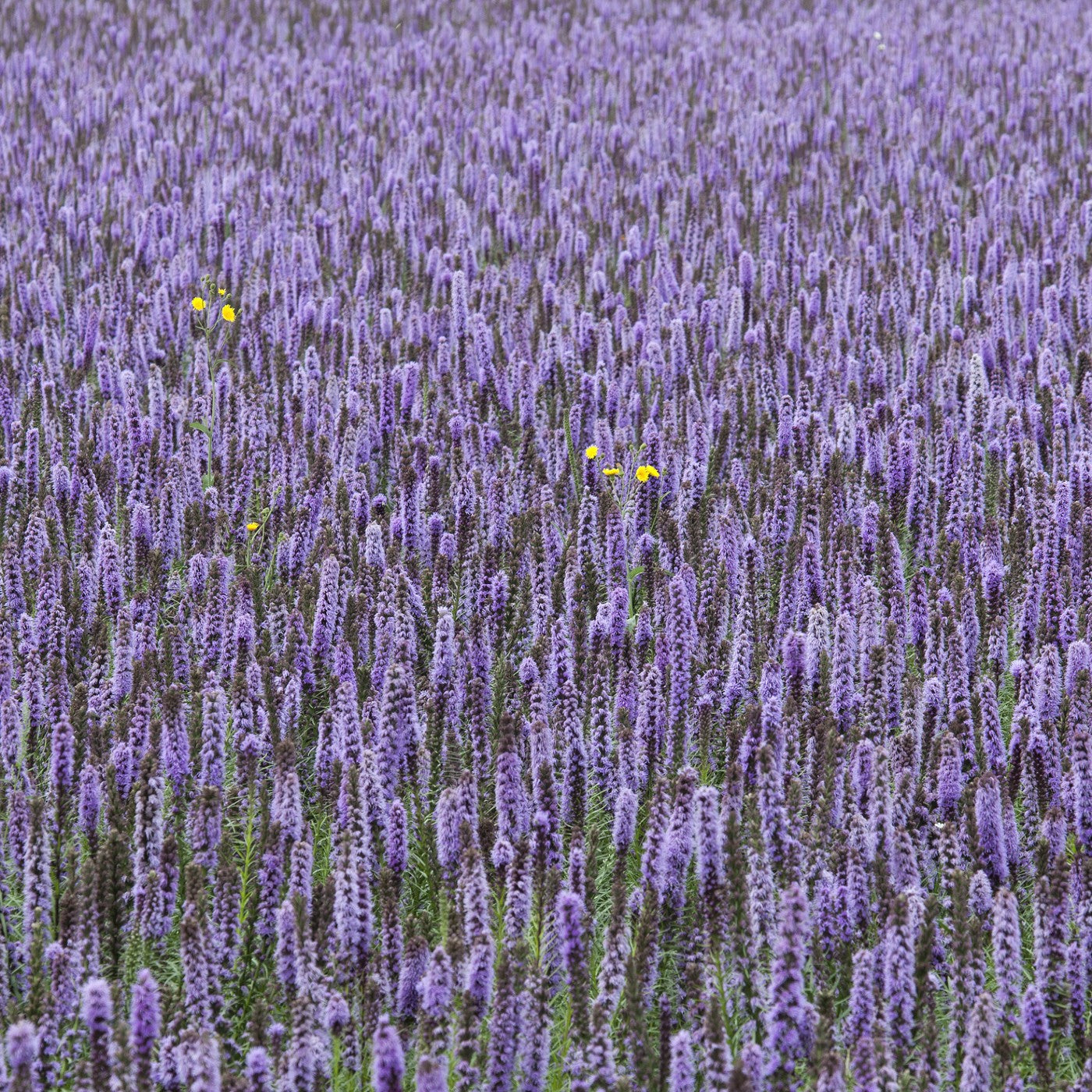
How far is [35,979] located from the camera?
302cm

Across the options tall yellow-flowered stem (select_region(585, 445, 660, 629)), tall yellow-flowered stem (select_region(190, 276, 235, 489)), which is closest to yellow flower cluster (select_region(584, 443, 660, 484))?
tall yellow-flowered stem (select_region(585, 445, 660, 629))

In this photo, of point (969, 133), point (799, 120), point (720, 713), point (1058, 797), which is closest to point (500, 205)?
point (799, 120)

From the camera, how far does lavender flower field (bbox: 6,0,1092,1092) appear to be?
2.81 metres

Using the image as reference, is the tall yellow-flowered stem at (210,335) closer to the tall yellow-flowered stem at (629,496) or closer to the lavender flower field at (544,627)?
the lavender flower field at (544,627)

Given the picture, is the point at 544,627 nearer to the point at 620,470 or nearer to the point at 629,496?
the point at 629,496

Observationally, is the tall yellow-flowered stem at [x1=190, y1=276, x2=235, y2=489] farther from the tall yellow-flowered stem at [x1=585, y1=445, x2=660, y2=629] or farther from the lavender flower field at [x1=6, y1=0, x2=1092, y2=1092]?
the tall yellow-flowered stem at [x1=585, y1=445, x2=660, y2=629]

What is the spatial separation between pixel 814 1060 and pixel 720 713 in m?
1.62

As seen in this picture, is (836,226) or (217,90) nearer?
(836,226)

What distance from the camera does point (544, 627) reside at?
14.3 ft

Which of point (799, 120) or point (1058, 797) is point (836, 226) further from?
point (1058, 797)

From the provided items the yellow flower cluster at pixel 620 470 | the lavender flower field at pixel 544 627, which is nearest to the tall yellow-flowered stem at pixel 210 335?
the lavender flower field at pixel 544 627

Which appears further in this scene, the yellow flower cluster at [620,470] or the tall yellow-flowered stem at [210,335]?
the tall yellow-flowered stem at [210,335]

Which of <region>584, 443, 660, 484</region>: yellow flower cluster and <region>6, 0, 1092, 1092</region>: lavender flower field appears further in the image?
<region>584, 443, 660, 484</region>: yellow flower cluster

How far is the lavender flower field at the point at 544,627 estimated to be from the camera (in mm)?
2814
